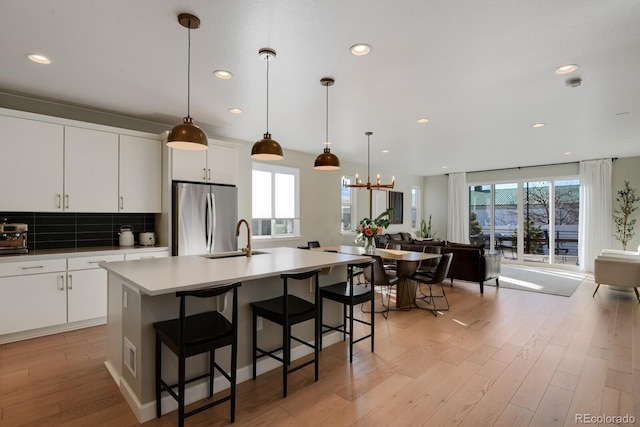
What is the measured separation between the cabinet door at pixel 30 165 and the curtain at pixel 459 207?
9.63 metres

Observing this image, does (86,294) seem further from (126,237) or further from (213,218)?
(213,218)

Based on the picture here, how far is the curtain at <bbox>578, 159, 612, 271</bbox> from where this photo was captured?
7.51 meters

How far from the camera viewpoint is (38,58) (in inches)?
108

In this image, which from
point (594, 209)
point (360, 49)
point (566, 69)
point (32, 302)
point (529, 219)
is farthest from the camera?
point (529, 219)

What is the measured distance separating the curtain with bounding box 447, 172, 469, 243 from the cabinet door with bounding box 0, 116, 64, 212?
9.63m

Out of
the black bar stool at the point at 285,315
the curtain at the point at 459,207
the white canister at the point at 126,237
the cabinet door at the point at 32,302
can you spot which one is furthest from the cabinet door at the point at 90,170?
the curtain at the point at 459,207

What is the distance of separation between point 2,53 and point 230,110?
2084mm

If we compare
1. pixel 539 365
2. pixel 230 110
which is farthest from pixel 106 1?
pixel 539 365

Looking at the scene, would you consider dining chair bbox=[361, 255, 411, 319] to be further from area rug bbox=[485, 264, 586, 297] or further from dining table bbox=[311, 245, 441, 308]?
area rug bbox=[485, 264, 586, 297]

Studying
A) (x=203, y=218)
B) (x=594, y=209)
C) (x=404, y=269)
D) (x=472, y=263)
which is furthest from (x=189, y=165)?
(x=594, y=209)

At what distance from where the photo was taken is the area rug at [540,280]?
5898 mm

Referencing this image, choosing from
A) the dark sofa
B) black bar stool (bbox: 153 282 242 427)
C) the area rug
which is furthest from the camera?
the area rug

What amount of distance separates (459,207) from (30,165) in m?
9.95

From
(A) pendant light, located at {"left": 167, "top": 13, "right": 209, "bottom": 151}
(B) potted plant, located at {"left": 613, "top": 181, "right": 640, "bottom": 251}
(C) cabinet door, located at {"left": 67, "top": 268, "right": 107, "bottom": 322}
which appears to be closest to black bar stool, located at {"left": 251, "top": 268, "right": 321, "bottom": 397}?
(A) pendant light, located at {"left": 167, "top": 13, "right": 209, "bottom": 151}
